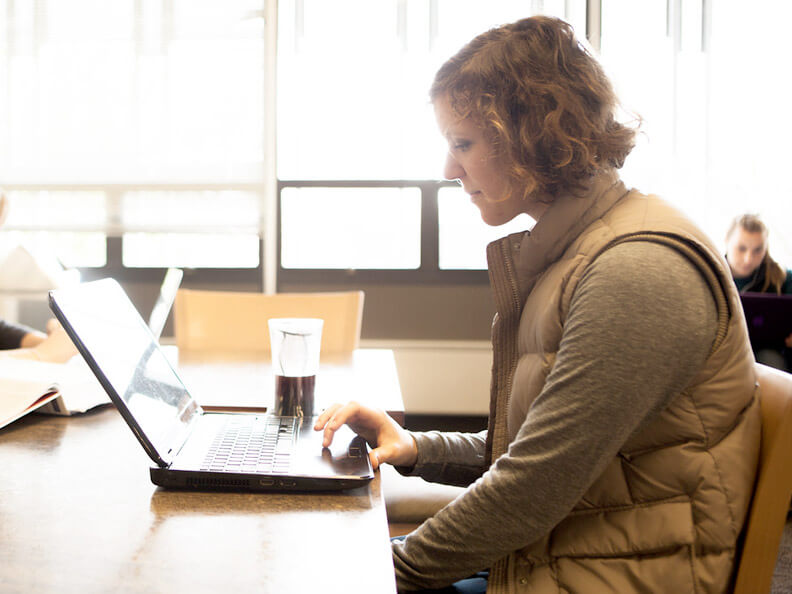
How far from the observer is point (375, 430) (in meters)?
0.97

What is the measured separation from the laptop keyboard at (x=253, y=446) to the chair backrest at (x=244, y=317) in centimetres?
107

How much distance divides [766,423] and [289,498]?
1.78 ft

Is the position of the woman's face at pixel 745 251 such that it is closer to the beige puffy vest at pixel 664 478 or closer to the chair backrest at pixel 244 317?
the chair backrest at pixel 244 317

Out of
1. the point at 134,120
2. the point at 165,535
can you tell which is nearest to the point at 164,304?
the point at 165,535

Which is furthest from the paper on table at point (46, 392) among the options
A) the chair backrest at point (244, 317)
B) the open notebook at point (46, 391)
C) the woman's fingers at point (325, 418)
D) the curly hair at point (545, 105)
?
the chair backrest at point (244, 317)

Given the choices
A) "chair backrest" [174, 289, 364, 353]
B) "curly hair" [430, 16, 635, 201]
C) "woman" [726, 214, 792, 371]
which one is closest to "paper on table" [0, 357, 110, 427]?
"curly hair" [430, 16, 635, 201]

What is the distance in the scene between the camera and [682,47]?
3.55 meters

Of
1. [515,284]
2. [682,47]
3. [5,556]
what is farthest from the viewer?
[682,47]

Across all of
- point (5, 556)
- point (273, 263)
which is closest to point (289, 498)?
point (5, 556)

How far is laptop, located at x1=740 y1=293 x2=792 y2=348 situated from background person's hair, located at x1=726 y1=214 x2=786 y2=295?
1.72 feet

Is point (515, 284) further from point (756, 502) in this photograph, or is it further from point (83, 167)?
point (83, 167)

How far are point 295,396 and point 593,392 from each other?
50 cm

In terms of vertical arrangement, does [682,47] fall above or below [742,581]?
above

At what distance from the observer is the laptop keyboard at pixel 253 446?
30.6 inches
